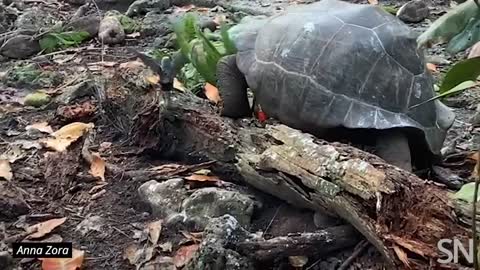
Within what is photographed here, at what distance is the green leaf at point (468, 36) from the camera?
1.78 meters

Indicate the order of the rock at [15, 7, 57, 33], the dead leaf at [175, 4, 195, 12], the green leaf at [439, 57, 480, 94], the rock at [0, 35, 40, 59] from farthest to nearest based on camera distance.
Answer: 1. the dead leaf at [175, 4, 195, 12]
2. the rock at [15, 7, 57, 33]
3. the rock at [0, 35, 40, 59]
4. the green leaf at [439, 57, 480, 94]

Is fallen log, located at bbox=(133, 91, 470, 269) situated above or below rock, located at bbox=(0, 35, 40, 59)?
above

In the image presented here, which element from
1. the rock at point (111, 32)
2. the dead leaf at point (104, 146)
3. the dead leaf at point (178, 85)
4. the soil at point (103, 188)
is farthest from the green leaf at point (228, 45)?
the rock at point (111, 32)

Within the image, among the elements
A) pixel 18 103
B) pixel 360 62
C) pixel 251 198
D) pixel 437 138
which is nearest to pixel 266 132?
pixel 251 198

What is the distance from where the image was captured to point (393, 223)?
7.13 ft

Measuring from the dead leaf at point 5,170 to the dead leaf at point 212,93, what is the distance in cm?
112

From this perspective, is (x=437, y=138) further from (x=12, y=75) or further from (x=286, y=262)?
(x=12, y=75)

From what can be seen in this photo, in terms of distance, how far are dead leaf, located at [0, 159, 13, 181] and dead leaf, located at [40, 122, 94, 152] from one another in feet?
0.86

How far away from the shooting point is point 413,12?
5.93 metres

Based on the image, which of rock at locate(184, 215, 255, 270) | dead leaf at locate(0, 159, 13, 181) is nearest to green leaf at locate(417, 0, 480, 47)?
rock at locate(184, 215, 255, 270)

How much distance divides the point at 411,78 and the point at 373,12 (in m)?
0.39

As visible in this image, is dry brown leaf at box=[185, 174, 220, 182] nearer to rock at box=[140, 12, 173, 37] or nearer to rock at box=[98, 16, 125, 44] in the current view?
rock at box=[98, 16, 125, 44]

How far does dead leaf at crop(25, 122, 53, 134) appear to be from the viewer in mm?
4047

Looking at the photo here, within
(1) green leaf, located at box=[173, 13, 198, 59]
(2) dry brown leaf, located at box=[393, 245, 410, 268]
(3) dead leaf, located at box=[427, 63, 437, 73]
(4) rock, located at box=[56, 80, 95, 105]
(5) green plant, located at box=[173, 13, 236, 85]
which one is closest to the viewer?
(2) dry brown leaf, located at box=[393, 245, 410, 268]
